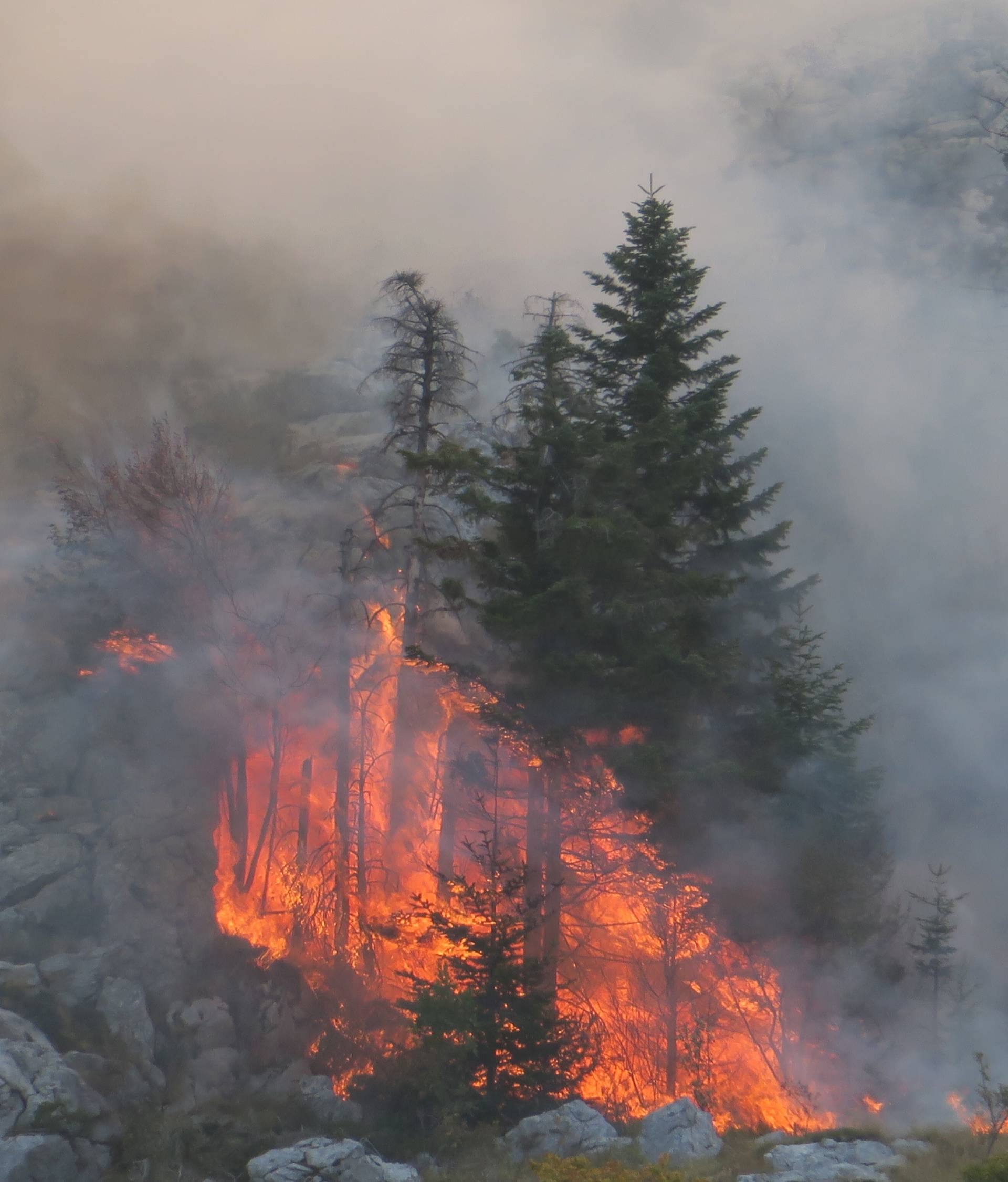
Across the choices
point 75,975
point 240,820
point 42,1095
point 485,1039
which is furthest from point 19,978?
point 485,1039

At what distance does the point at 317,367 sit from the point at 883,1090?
93.8ft

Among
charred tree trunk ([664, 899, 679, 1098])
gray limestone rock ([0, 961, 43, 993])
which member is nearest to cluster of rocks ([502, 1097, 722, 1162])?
charred tree trunk ([664, 899, 679, 1098])

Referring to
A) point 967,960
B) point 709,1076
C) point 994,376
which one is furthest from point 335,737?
point 994,376

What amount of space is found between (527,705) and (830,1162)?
7736 millimetres

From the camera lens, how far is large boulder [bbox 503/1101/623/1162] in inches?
418

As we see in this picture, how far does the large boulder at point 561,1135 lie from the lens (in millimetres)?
10625

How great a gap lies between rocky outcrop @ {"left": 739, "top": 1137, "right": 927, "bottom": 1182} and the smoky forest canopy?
3.08 m

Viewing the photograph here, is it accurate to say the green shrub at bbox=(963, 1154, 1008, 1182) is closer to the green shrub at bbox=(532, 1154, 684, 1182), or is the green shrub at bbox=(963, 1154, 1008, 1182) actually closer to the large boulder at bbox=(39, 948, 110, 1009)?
the green shrub at bbox=(532, 1154, 684, 1182)

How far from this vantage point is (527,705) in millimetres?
15250

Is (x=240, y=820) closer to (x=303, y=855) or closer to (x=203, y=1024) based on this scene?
(x=303, y=855)

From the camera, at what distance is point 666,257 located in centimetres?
1780

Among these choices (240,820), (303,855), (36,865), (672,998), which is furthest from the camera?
(240,820)

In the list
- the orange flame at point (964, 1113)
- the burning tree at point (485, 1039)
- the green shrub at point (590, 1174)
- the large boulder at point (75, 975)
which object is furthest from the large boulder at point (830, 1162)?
the large boulder at point (75, 975)

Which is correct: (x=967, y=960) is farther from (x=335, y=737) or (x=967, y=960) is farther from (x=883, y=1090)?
(x=335, y=737)
